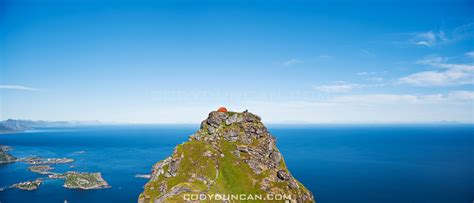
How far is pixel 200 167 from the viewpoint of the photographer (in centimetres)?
13362

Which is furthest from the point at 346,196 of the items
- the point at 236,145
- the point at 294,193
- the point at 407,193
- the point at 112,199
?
the point at 112,199

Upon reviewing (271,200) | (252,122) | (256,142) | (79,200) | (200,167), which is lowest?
(79,200)

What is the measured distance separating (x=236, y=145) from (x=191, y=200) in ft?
144

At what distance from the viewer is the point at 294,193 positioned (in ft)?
429

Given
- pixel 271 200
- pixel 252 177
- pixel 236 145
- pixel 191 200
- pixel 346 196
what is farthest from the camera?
pixel 346 196

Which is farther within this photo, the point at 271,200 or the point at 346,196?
the point at 346,196

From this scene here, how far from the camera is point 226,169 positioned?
139 metres

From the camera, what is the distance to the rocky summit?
407ft

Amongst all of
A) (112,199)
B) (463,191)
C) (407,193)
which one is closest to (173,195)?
(112,199)

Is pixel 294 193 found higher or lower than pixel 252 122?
lower

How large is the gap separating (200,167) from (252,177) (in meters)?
24.2

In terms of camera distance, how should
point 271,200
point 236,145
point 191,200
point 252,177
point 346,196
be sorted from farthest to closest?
point 346,196 → point 236,145 → point 252,177 → point 271,200 → point 191,200

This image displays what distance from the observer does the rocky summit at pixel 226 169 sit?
407ft

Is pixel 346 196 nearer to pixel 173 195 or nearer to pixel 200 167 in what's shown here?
pixel 200 167
